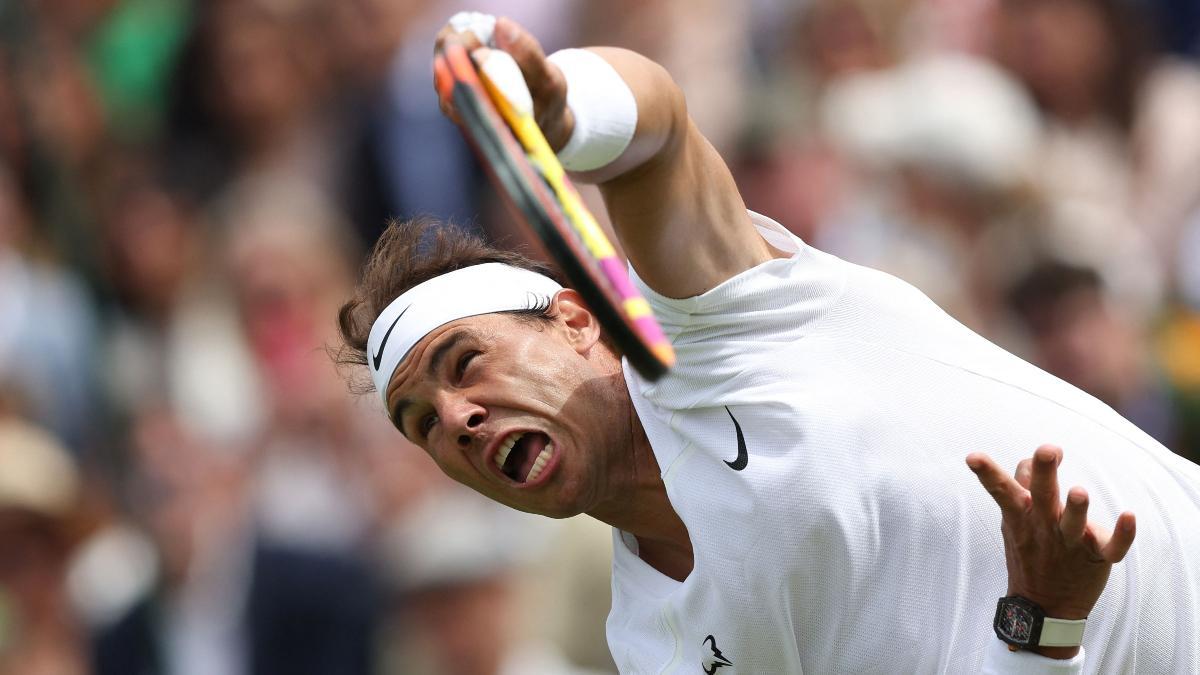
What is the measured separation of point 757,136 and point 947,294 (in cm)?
108

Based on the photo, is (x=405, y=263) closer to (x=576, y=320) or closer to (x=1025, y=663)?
(x=576, y=320)

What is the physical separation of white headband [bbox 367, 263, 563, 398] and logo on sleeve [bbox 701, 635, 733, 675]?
0.82 m

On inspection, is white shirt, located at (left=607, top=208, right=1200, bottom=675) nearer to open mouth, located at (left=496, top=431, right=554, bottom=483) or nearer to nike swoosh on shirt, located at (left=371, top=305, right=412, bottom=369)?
open mouth, located at (left=496, top=431, right=554, bottom=483)

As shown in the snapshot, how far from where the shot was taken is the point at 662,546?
3.59 metres

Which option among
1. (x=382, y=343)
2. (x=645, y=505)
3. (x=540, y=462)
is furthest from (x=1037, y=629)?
(x=382, y=343)

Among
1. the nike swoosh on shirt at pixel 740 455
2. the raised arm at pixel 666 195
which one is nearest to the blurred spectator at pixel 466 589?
the nike swoosh on shirt at pixel 740 455

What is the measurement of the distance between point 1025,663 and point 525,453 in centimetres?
107

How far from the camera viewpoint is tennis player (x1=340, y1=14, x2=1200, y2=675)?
290cm

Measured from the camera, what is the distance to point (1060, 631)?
2945 millimetres

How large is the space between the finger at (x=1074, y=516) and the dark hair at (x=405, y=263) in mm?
1457

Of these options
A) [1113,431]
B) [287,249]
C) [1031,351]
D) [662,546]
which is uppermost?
[1113,431]

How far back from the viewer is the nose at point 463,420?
3479mm

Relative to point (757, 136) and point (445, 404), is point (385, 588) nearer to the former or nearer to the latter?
point (757, 136)

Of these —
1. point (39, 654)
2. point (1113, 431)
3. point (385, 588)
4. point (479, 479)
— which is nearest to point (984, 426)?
point (1113, 431)
